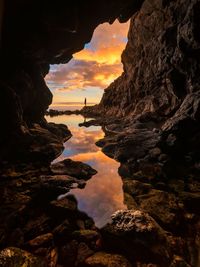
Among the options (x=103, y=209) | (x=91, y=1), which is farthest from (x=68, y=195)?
(x=91, y=1)

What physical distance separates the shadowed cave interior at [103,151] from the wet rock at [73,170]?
0.26 feet

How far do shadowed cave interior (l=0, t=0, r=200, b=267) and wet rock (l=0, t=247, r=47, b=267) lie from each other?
0.03 m

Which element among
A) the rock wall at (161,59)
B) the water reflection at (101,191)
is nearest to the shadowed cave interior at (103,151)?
the rock wall at (161,59)

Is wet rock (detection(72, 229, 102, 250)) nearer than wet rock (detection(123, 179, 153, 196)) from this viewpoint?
Yes

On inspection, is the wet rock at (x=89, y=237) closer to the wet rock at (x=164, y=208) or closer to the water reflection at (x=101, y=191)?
the water reflection at (x=101, y=191)

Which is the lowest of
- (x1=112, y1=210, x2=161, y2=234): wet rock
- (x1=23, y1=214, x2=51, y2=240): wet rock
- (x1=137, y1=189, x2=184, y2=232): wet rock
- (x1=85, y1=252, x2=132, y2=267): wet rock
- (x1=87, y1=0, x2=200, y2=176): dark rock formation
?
(x1=23, y1=214, x2=51, y2=240): wet rock

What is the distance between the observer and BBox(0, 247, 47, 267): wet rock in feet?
24.5

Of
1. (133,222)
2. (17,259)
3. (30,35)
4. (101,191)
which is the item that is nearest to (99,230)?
(133,222)

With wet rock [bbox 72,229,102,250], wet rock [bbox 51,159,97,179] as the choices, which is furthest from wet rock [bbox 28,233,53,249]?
wet rock [bbox 51,159,97,179]

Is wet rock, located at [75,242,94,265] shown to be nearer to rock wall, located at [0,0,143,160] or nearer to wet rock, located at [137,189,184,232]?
wet rock, located at [137,189,184,232]

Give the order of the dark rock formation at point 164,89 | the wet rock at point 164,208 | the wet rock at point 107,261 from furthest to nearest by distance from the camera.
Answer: the dark rock formation at point 164,89 → the wet rock at point 164,208 → the wet rock at point 107,261

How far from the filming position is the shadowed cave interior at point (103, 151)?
347 inches

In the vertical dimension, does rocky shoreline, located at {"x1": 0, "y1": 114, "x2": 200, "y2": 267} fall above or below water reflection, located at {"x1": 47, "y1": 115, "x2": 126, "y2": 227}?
above

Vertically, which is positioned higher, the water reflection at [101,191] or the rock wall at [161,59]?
the rock wall at [161,59]
